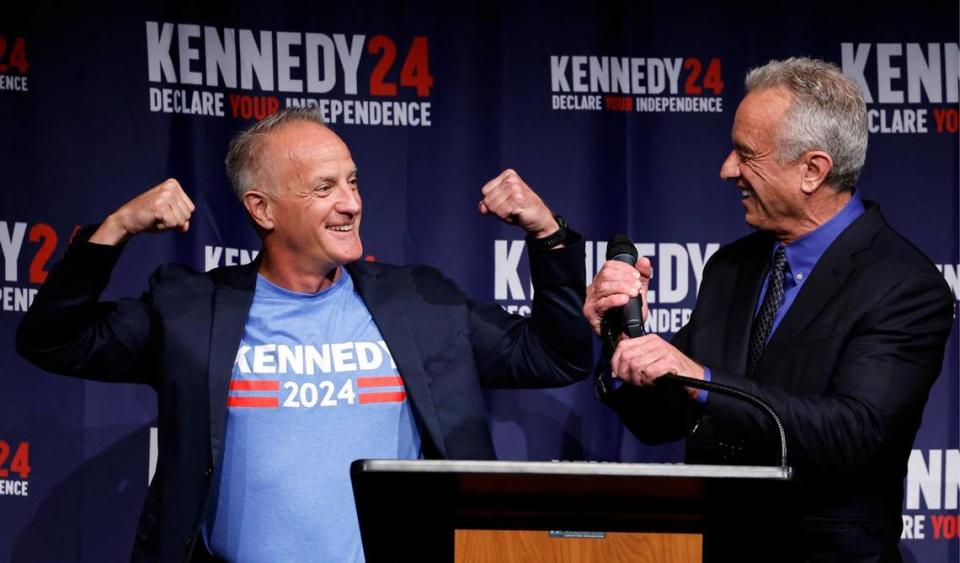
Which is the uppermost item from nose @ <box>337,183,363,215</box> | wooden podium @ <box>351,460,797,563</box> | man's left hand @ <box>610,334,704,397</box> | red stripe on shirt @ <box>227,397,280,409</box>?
nose @ <box>337,183,363,215</box>

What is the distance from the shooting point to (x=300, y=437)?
2.66 meters

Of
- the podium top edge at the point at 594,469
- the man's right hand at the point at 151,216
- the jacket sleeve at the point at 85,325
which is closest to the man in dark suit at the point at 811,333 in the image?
the podium top edge at the point at 594,469

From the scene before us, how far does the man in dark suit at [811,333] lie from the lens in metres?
2.31

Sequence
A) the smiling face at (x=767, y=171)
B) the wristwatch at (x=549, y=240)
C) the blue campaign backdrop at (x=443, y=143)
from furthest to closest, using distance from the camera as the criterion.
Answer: the blue campaign backdrop at (x=443, y=143) → the wristwatch at (x=549, y=240) → the smiling face at (x=767, y=171)

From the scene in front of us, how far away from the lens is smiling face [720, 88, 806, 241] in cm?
261

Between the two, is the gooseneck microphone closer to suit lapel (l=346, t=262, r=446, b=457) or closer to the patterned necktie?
the patterned necktie

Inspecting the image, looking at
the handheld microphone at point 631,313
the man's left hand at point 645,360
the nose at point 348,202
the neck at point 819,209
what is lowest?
the man's left hand at point 645,360

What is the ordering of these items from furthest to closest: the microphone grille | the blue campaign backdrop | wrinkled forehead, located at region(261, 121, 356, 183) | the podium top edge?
the blue campaign backdrop → wrinkled forehead, located at region(261, 121, 356, 183) → the microphone grille → the podium top edge

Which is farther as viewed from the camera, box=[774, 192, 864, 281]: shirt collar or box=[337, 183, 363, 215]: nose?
box=[337, 183, 363, 215]: nose

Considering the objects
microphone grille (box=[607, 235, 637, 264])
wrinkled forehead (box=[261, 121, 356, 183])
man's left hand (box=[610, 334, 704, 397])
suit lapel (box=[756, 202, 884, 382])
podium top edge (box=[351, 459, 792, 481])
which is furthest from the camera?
wrinkled forehead (box=[261, 121, 356, 183])

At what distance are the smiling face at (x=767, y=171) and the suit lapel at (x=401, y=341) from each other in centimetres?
80

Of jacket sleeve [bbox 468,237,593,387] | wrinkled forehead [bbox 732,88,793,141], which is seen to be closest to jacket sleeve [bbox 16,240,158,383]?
jacket sleeve [bbox 468,237,593,387]

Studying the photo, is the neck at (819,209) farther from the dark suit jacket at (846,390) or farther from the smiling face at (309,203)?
the smiling face at (309,203)

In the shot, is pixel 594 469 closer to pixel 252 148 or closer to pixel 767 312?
pixel 767 312
